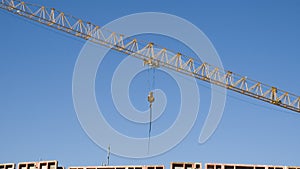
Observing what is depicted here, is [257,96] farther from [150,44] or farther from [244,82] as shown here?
[150,44]

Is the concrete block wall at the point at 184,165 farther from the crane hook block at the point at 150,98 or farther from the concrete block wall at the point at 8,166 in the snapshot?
the crane hook block at the point at 150,98

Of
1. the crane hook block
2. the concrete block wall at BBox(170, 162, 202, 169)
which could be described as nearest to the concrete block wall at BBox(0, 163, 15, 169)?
the concrete block wall at BBox(170, 162, 202, 169)

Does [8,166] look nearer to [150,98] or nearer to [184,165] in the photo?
[184,165]

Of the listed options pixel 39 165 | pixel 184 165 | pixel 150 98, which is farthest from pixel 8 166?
pixel 150 98

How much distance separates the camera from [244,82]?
91.9m

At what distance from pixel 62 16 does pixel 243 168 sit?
60542mm

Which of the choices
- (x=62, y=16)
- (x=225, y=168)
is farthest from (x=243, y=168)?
(x=62, y=16)

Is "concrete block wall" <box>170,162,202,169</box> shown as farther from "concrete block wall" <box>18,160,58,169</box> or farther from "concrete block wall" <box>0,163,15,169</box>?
"concrete block wall" <box>0,163,15,169</box>

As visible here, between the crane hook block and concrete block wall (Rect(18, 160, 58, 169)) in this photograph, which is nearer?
concrete block wall (Rect(18, 160, 58, 169))

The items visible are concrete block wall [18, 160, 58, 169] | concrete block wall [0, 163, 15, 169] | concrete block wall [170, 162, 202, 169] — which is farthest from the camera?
concrete block wall [0, 163, 15, 169]

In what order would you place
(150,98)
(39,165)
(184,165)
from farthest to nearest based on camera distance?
(150,98), (39,165), (184,165)

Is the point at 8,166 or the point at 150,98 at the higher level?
the point at 150,98

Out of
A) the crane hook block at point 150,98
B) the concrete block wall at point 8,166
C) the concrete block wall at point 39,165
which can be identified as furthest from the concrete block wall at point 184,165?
the crane hook block at point 150,98

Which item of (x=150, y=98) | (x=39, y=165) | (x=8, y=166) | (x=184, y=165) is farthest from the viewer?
(x=150, y=98)
